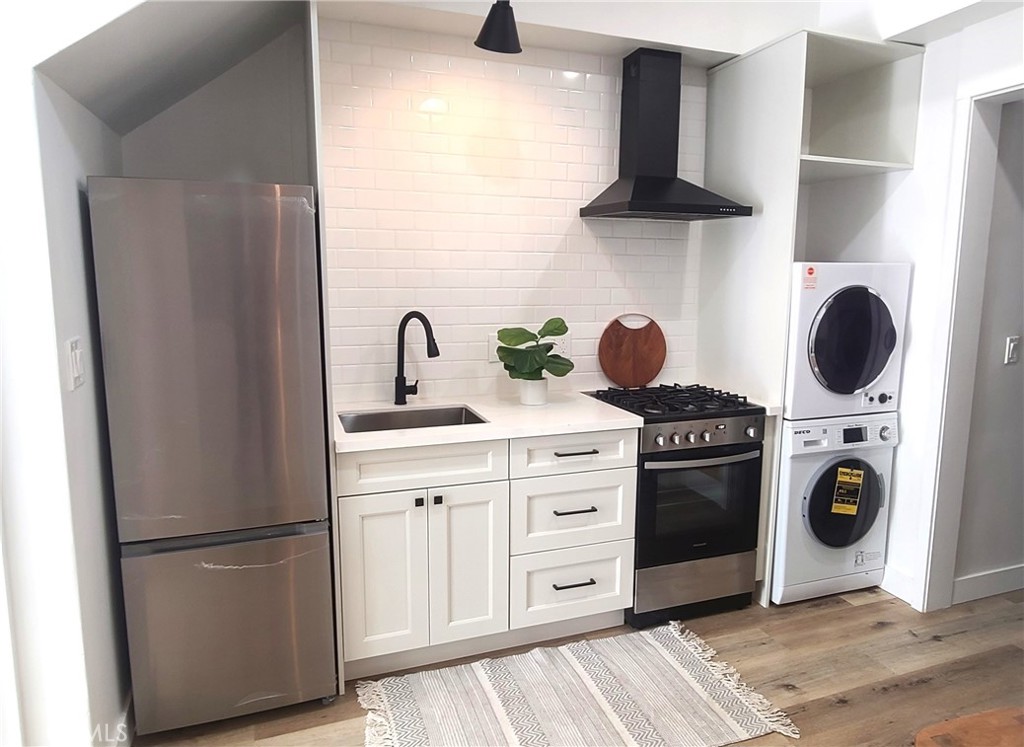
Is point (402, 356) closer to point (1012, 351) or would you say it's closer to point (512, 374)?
point (512, 374)

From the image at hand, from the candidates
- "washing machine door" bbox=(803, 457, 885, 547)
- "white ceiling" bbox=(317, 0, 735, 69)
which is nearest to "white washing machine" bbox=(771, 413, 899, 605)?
"washing machine door" bbox=(803, 457, 885, 547)

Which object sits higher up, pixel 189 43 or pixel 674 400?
pixel 189 43

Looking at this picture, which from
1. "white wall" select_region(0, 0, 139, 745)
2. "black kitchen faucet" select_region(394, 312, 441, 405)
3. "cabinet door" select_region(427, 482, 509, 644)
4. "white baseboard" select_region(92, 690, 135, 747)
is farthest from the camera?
"black kitchen faucet" select_region(394, 312, 441, 405)

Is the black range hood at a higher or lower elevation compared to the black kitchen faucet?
higher

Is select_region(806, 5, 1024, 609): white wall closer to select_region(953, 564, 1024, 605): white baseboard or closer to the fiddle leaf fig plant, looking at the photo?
select_region(953, 564, 1024, 605): white baseboard

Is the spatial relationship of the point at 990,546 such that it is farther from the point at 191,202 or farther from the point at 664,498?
the point at 191,202

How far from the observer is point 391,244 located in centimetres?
286

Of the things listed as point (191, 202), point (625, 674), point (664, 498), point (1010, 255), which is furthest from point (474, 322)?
point (1010, 255)

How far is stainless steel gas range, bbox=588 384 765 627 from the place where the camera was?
8.97ft

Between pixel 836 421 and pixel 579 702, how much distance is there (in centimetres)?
157

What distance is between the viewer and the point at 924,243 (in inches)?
115

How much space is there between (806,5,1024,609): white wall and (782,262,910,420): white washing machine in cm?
10

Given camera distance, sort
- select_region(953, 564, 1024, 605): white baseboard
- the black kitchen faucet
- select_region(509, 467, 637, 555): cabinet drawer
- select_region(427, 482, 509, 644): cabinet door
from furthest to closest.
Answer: select_region(953, 564, 1024, 605): white baseboard < the black kitchen faucet < select_region(509, 467, 637, 555): cabinet drawer < select_region(427, 482, 509, 644): cabinet door

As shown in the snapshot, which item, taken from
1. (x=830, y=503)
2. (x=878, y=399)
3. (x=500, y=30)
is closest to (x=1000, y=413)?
(x=878, y=399)
